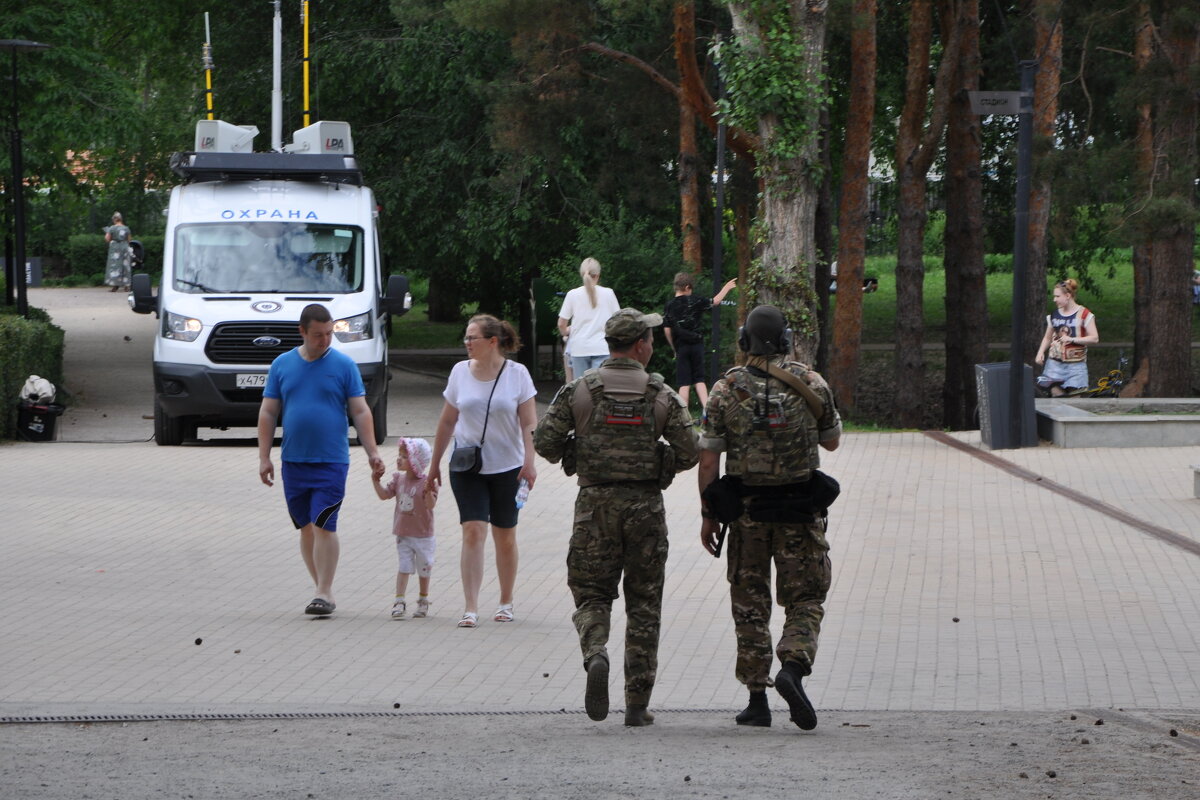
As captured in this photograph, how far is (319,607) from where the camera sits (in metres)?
8.71

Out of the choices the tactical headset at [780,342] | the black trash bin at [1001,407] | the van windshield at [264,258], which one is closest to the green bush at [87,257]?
the van windshield at [264,258]

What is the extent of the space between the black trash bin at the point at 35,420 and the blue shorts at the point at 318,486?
975cm

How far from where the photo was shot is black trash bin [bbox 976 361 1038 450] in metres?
15.9

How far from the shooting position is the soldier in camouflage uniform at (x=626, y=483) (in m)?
6.48

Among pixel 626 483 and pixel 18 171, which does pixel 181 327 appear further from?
pixel 626 483

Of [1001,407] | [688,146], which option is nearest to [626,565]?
[1001,407]

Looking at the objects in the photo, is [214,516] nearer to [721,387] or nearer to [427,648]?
[427,648]

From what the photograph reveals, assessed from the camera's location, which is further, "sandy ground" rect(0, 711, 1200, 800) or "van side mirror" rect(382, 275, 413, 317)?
"van side mirror" rect(382, 275, 413, 317)

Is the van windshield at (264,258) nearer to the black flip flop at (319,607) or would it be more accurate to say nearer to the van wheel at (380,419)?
the van wheel at (380,419)

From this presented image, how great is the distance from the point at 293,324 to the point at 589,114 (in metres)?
10.0

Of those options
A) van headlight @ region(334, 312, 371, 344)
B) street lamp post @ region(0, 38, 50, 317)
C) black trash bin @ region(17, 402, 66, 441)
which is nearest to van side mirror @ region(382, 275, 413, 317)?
van headlight @ region(334, 312, 371, 344)

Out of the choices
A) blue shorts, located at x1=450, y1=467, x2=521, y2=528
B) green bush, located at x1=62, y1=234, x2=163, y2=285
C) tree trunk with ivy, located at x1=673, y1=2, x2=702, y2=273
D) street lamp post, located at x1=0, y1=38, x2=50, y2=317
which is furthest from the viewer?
green bush, located at x1=62, y1=234, x2=163, y2=285

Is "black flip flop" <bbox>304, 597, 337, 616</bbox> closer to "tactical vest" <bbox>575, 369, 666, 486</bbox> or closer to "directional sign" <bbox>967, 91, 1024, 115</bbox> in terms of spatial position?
"tactical vest" <bbox>575, 369, 666, 486</bbox>

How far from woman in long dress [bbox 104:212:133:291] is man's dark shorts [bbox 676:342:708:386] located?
27.0 meters
